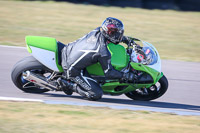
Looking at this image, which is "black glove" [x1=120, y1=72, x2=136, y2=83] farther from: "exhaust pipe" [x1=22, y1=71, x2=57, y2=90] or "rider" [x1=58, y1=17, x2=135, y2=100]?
"exhaust pipe" [x1=22, y1=71, x2=57, y2=90]

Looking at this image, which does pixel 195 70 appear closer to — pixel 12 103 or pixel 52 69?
pixel 52 69

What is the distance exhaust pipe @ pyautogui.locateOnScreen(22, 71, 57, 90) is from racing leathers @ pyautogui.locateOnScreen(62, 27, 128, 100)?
35 cm

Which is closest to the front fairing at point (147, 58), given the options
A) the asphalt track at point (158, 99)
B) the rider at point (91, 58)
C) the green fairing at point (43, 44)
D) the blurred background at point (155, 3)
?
the rider at point (91, 58)

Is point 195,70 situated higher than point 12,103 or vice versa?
point 195,70

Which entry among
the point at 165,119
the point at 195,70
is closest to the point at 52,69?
the point at 165,119

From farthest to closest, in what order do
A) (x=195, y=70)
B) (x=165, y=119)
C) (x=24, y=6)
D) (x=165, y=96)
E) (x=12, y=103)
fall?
(x=24, y=6) < (x=195, y=70) < (x=165, y=96) < (x=12, y=103) < (x=165, y=119)

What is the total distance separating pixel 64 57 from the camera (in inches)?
239

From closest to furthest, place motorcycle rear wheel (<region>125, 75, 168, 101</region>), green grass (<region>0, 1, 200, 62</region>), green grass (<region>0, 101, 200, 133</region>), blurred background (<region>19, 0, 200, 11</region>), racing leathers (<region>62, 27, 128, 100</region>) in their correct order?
green grass (<region>0, 101, 200, 133</region>) → racing leathers (<region>62, 27, 128, 100</region>) → motorcycle rear wheel (<region>125, 75, 168, 101</region>) → green grass (<region>0, 1, 200, 62</region>) → blurred background (<region>19, 0, 200, 11</region>)

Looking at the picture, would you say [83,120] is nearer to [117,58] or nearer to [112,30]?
[117,58]

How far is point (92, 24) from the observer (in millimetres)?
14461

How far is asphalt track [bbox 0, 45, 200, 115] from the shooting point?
6.12 meters

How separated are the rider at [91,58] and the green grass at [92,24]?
14.7 ft

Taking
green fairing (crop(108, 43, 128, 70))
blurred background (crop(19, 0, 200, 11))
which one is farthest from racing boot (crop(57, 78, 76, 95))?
blurred background (crop(19, 0, 200, 11))

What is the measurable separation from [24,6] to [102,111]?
1183 centimetres
